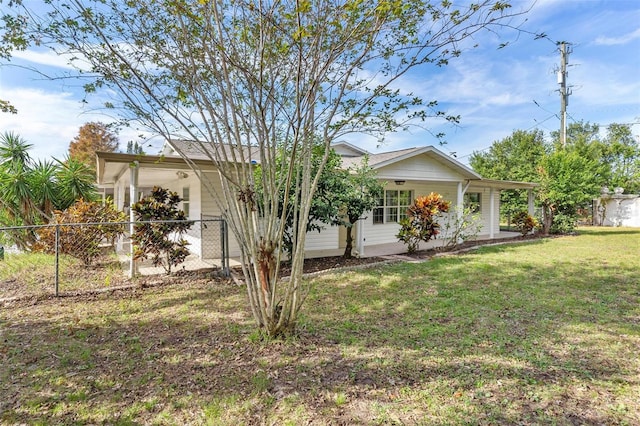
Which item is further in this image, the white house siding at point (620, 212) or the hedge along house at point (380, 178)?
the white house siding at point (620, 212)

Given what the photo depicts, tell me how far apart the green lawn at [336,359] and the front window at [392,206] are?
639cm

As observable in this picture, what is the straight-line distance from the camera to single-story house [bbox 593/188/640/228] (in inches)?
797

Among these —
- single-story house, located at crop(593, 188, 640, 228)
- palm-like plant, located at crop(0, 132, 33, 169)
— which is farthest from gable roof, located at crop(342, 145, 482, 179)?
single-story house, located at crop(593, 188, 640, 228)

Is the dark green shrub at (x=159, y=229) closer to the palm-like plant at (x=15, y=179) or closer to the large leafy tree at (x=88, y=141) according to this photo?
the palm-like plant at (x=15, y=179)

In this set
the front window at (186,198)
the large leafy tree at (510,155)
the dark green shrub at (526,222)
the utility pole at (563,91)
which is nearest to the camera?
the front window at (186,198)

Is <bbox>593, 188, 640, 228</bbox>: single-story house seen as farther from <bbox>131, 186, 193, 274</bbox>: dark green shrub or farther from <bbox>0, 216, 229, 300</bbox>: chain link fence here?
<bbox>131, 186, 193, 274</bbox>: dark green shrub

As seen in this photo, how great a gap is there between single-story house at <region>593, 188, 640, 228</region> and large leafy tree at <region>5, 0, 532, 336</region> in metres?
23.2

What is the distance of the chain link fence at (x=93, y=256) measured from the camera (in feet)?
20.0

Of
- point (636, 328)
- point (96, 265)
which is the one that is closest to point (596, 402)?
point (636, 328)

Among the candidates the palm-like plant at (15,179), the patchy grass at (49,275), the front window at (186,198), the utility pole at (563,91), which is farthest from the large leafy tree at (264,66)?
the utility pole at (563,91)

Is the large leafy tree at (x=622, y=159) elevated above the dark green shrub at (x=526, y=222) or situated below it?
above

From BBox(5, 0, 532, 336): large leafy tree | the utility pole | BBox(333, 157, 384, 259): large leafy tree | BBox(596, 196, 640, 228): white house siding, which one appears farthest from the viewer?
the utility pole

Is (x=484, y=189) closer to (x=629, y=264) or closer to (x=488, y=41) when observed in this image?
(x=629, y=264)

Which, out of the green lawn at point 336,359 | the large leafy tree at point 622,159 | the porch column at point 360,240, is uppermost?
the large leafy tree at point 622,159
